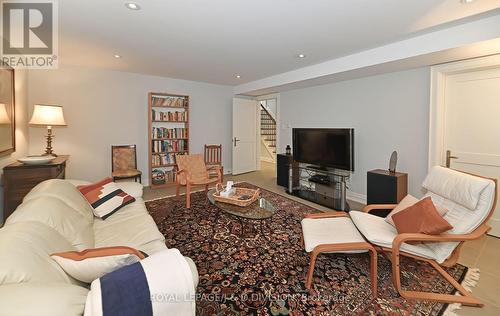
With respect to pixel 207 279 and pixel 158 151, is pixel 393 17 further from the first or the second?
pixel 158 151

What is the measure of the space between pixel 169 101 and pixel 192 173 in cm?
184

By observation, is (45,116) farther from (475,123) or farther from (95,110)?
(475,123)

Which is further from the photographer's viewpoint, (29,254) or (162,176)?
(162,176)

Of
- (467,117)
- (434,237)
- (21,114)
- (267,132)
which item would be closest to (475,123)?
(467,117)

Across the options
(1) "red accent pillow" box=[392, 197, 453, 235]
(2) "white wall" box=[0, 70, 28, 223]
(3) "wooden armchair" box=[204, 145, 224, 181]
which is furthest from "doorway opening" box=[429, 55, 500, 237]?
(2) "white wall" box=[0, 70, 28, 223]

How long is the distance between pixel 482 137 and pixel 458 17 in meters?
1.50

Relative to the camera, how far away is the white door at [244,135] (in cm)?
600

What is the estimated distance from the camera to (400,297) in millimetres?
1746

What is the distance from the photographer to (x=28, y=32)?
2609 mm

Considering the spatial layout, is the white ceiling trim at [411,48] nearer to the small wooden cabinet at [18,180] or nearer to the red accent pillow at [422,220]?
the red accent pillow at [422,220]

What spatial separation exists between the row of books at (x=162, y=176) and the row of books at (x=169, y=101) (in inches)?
55.8

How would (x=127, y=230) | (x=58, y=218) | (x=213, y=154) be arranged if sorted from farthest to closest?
1. (x=213, y=154)
2. (x=127, y=230)
3. (x=58, y=218)

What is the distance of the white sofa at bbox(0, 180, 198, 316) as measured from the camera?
0.72 meters

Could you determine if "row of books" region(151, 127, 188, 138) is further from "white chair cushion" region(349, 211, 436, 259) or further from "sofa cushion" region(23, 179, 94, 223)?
"white chair cushion" region(349, 211, 436, 259)
